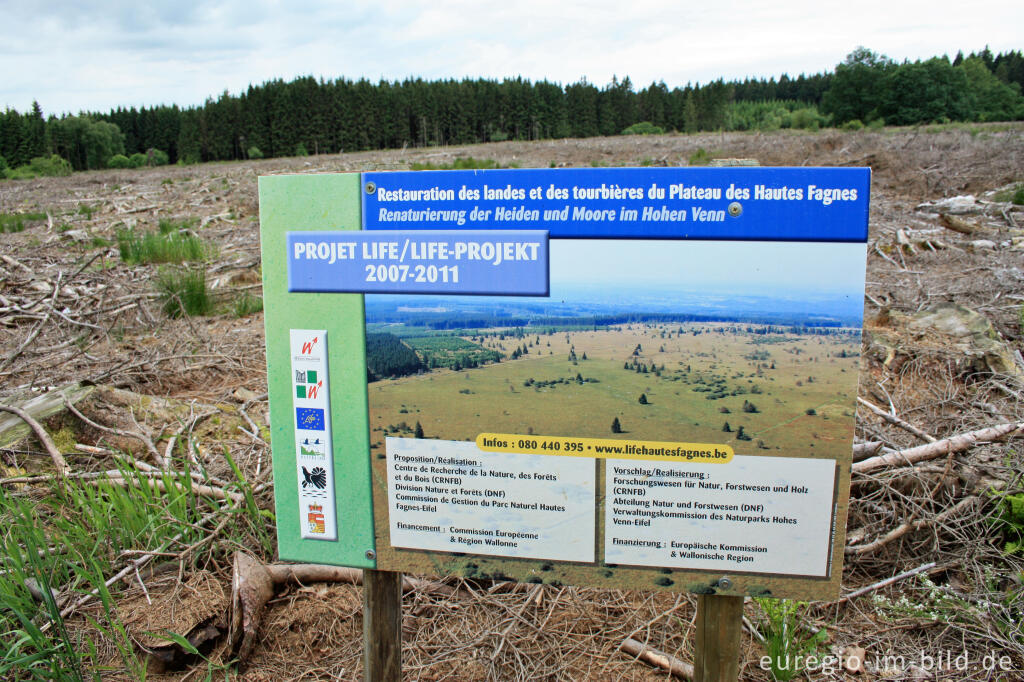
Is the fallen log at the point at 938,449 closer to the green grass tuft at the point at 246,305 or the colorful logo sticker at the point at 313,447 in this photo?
the colorful logo sticker at the point at 313,447

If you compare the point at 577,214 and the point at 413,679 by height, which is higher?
the point at 577,214

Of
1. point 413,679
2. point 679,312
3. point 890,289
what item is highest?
point 679,312

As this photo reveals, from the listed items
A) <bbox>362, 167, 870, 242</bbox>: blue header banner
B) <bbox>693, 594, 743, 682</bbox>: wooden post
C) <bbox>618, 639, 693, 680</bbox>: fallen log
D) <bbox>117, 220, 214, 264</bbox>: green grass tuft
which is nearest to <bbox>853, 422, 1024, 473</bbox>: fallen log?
<bbox>618, 639, 693, 680</bbox>: fallen log

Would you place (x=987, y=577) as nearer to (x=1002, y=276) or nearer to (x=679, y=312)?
(x=679, y=312)

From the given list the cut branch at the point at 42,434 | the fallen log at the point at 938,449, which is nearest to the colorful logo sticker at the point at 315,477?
the cut branch at the point at 42,434

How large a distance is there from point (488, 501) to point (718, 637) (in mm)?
932

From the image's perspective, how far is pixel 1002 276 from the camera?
7012 mm

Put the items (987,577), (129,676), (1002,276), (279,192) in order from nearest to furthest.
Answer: (279,192) < (129,676) < (987,577) < (1002,276)

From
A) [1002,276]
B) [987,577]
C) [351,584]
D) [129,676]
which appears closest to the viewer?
[129,676]

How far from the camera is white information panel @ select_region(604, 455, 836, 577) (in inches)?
75.5

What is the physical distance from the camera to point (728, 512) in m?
1.95

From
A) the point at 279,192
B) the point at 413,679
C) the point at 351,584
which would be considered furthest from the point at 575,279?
the point at 351,584

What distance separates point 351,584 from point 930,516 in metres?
3.16

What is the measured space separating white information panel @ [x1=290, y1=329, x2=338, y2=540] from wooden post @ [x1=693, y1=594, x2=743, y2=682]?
4.34ft
